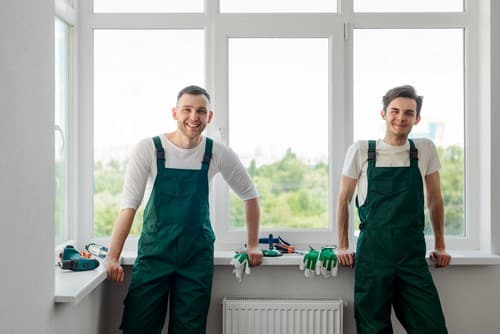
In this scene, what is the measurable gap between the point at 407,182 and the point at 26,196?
5.09ft

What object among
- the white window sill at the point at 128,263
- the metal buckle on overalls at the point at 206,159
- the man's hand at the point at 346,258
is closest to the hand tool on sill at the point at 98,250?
the white window sill at the point at 128,263

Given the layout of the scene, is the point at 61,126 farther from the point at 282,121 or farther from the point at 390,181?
the point at 390,181

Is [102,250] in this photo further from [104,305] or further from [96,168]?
[96,168]

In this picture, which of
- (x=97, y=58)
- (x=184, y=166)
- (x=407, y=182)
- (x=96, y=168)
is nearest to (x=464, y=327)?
(x=407, y=182)

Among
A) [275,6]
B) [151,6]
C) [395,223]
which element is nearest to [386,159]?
[395,223]

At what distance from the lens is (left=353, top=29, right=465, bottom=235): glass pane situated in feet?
9.34

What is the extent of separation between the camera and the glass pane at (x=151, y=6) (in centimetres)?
284

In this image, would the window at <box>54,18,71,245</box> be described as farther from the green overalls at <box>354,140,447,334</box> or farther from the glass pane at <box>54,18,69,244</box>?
the green overalls at <box>354,140,447,334</box>

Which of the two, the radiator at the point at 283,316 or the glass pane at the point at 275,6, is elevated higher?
the glass pane at the point at 275,6

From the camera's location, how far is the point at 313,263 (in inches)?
102

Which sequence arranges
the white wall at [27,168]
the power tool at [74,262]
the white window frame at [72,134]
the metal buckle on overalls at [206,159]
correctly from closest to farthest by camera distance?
the white wall at [27,168]
the power tool at [74,262]
the metal buckle on overalls at [206,159]
the white window frame at [72,134]

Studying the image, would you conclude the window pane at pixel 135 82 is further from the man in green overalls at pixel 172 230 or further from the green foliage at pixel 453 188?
the green foliage at pixel 453 188

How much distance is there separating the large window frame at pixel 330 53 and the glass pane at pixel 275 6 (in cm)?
4

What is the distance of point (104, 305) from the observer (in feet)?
8.84
